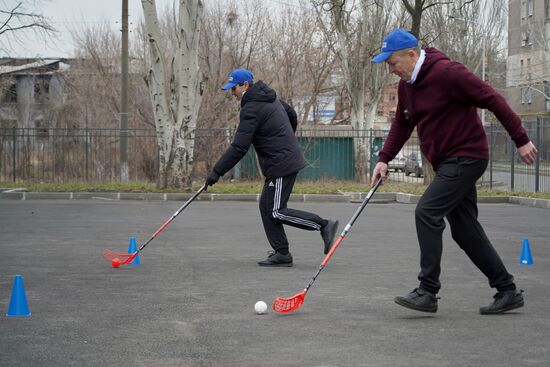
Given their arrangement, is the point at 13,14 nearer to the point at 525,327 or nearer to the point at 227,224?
the point at 227,224

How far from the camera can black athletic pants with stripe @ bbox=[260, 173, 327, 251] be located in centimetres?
930

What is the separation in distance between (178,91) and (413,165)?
11.2 meters

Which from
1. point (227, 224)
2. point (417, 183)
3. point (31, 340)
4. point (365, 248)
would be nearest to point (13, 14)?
point (417, 183)

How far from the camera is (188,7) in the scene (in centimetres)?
2169

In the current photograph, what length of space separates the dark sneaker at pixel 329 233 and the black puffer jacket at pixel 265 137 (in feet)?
2.10

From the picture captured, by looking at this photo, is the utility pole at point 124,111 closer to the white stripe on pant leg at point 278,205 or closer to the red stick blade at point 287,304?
the white stripe on pant leg at point 278,205

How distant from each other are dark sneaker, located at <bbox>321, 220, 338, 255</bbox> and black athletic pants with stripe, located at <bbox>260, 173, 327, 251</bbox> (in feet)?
0.20

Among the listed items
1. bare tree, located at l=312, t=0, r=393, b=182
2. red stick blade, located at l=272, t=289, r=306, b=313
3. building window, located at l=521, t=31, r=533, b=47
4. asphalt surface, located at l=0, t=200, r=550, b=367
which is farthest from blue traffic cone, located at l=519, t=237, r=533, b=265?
building window, located at l=521, t=31, r=533, b=47

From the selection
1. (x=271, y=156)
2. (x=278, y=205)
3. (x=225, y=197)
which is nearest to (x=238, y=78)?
(x=271, y=156)

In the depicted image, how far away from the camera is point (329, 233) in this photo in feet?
30.5

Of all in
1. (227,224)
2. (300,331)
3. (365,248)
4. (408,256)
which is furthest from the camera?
(227,224)

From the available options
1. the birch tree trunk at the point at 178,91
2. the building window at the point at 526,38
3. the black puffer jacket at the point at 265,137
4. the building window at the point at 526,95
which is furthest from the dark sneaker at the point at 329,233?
the building window at the point at 526,95

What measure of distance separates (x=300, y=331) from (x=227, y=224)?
27.7ft

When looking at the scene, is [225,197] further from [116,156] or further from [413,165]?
[413,165]
